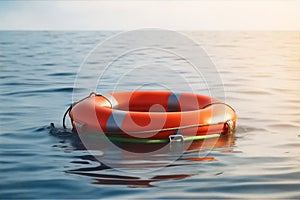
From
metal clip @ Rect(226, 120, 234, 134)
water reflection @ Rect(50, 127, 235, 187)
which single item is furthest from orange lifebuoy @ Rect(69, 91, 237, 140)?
water reflection @ Rect(50, 127, 235, 187)

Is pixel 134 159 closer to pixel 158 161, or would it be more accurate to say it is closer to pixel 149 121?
pixel 158 161

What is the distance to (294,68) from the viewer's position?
54.0 ft

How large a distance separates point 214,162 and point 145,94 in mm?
2490

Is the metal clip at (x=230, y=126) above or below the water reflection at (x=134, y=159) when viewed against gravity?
above

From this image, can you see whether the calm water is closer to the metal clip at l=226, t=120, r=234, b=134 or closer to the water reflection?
the water reflection

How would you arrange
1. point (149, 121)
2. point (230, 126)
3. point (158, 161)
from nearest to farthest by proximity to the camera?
point (158, 161) < point (149, 121) < point (230, 126)

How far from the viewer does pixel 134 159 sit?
595cm

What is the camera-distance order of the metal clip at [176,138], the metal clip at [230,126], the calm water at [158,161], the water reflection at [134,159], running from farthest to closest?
the metal clip at [230,126] → the metal clip at [176,138] → the water reflection at [134,159] → the calm water at [158,161]

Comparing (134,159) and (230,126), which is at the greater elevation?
(230,126)

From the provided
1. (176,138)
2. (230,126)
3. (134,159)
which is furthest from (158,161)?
(230,126)

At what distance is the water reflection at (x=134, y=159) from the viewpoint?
5.23 m

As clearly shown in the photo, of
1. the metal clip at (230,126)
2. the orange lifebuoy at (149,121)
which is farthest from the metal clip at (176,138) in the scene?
the metal clip at (230,126)

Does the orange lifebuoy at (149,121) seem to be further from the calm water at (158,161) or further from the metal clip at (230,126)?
the calm water at (158,161)

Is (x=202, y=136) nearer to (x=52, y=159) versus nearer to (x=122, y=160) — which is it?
(x=122, y=160)
